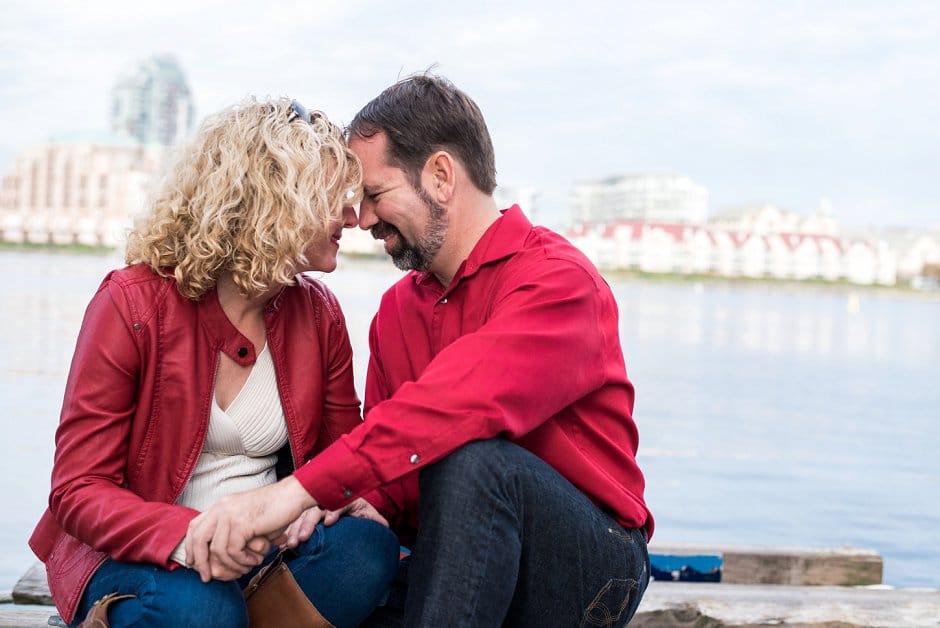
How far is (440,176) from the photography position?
222cm

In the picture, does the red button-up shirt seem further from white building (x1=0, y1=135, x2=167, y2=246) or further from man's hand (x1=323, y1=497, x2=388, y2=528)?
white building (x1=0, y1=135, x2=167, y2=246)

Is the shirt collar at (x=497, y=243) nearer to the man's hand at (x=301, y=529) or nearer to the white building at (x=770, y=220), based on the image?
the man's hand at (x=301, y=529)

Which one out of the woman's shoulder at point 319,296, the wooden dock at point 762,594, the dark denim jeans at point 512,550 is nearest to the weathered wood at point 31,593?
the wooden dock at point 762,594

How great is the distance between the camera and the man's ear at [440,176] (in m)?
2.21

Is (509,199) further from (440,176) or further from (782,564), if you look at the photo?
(782,564)

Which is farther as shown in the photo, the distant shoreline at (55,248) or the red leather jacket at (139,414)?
the distant shoreline at (55,248)

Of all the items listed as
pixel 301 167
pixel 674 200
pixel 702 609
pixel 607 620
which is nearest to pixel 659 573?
pixel 702 609

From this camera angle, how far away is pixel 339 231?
2.10 m

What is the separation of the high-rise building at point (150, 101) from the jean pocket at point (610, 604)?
119 meters

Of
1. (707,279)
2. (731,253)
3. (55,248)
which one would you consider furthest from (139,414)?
(731,253)

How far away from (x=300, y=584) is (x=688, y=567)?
4.04 feet

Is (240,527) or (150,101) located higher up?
(150,101)

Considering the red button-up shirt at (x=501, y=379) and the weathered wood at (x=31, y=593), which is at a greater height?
the red button-up shirt at (x=501, y=379)

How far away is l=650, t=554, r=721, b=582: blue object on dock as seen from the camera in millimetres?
2828
